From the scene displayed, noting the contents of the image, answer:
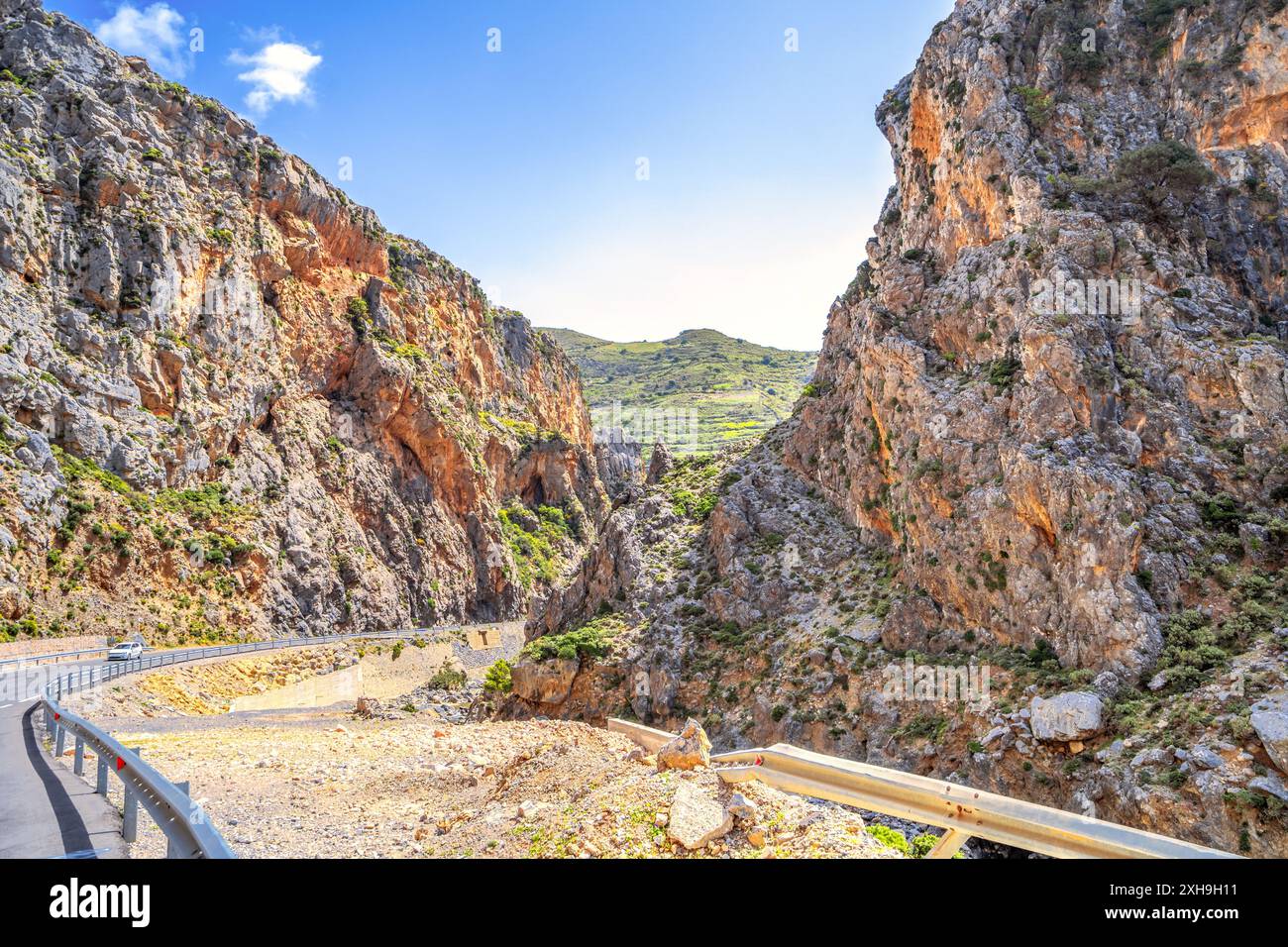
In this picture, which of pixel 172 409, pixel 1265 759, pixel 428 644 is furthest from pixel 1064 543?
pixel 172 409

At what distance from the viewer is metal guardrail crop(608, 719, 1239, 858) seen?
405 cm

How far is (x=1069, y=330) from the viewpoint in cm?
2517

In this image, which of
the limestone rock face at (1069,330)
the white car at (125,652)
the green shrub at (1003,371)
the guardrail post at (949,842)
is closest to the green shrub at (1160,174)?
the limestone rock face at (1069,330)

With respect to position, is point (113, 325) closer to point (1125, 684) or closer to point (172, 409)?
point (172, 409)

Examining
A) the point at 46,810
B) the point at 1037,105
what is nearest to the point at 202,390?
the point at 46,810

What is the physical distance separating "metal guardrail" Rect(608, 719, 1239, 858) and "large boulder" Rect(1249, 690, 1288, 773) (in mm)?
14435

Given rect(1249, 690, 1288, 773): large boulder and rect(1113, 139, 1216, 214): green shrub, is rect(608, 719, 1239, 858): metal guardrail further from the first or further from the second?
rect(1113, 139, 1216, 214): green shrub

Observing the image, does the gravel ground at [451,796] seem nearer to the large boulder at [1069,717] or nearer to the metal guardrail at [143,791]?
the metal guardrail at [143,791]

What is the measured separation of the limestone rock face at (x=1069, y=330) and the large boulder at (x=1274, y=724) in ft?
10.7

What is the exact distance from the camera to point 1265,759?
15867mm

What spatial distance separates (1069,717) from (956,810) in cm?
1780

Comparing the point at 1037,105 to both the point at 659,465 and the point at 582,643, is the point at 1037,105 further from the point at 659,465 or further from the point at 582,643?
the point at 582,643

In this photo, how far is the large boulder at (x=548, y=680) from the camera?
33.0 metres

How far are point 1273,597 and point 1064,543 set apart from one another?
500 centimetres
